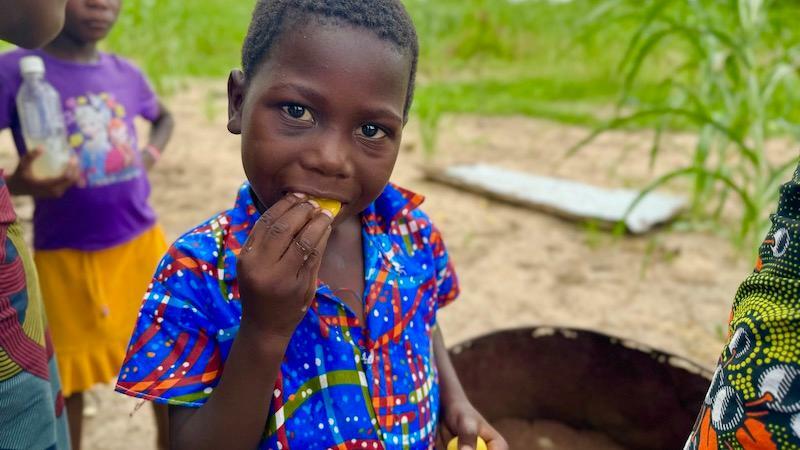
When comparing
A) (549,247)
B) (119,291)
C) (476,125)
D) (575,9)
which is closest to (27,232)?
(119,291)

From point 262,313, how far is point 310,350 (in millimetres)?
164

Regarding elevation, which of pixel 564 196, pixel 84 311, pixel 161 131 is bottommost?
pixel 564 196

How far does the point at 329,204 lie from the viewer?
91cm

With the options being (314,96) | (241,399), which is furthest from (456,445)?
(314,96)

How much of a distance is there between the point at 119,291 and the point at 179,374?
102 centimetres

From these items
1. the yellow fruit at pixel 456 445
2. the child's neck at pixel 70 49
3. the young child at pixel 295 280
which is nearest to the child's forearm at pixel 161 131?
the child's neck at pixel 70 49

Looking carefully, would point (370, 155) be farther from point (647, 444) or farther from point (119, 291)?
point (647, 444)

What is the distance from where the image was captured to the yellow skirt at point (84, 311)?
173 cm

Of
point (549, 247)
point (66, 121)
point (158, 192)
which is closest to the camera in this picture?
point (66, 121)

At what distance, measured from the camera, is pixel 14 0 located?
92 centimetres

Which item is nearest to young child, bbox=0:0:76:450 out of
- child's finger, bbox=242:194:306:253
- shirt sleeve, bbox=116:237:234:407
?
shirt sleeve, bbox=116:237:234:407

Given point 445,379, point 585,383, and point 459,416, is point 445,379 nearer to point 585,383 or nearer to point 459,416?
point 459,416

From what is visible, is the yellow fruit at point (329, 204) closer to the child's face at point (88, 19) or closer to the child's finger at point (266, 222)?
the child's finger at point (266, 222)

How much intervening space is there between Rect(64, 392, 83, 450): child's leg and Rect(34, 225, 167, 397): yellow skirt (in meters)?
0.04
